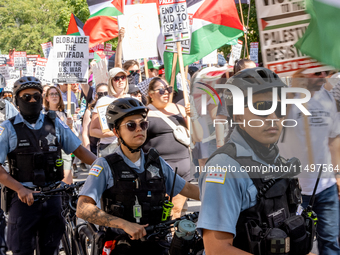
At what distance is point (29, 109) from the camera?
4.92 meters

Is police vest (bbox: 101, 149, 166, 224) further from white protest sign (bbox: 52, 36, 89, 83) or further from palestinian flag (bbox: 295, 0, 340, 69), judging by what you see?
white protest sign (bbox: 52, 36, 89, 83)

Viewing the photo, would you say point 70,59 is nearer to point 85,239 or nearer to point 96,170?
point 85,239

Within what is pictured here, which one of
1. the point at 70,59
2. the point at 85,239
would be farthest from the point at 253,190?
the point at 70,59

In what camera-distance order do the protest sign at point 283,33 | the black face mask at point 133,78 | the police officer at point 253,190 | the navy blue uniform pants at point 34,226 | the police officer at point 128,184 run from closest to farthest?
the police officer at point 253,190 → the protest sign at point 283,33 → the police officer at point 128,184 → the navy blue uniform pants at point 34,226 → the black face mask at point 133,78

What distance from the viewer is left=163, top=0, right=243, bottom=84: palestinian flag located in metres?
8.86

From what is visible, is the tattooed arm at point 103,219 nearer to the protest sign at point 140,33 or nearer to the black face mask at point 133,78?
the protest sign at point 140,33

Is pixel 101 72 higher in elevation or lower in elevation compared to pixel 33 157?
higher

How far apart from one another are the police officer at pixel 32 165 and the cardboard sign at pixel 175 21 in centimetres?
312

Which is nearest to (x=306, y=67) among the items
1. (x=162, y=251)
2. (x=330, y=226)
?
(x=162, y=251)

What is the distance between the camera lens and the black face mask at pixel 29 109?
4.92 meters

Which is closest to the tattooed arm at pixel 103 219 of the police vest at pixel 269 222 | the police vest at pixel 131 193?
the police vest at pixel 131 193

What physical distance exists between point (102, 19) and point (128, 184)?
10482mm

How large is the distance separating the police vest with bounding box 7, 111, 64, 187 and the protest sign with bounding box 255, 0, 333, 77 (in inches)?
113

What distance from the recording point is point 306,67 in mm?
2584
